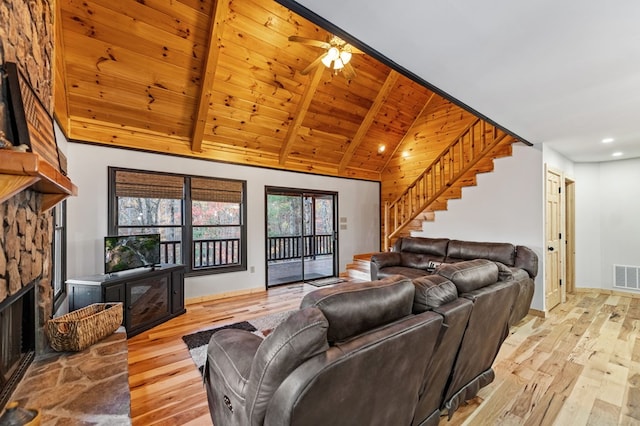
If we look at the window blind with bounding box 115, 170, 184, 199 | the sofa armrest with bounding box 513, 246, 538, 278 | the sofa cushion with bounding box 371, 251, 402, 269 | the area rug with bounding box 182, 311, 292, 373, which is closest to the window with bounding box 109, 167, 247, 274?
the window blind with bounding box 115, 170, 184, 199

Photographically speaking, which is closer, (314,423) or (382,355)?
(314,423)

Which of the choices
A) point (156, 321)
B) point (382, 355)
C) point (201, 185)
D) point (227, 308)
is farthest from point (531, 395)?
point (201, 185)

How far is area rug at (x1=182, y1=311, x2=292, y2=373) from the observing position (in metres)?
2.90

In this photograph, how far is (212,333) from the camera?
346 centimetres

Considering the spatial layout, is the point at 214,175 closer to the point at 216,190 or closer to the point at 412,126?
the point at 216,190

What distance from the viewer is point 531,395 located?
2.26 m

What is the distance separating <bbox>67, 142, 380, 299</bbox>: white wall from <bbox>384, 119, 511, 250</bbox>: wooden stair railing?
0.95 meters

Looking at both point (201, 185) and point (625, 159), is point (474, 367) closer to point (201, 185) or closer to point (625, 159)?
point (201, 185)

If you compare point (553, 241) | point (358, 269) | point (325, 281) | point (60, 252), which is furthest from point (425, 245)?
point (60, 252)

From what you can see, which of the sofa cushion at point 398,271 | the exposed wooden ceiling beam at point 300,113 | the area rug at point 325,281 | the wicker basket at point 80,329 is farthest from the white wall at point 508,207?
the wicker basket at point 80,329

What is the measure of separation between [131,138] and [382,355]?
4.64 metres

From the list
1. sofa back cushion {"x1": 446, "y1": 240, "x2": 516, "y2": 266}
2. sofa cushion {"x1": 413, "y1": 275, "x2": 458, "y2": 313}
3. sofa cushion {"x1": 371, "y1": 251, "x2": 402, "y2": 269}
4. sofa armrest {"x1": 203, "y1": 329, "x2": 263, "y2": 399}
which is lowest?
sofa cushion {"x1": 371, "y1": 251, "x2": 402, "y2": 269}

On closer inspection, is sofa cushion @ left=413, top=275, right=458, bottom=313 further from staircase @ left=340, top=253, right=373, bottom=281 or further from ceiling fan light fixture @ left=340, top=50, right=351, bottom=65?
staircase @ left=340, top=253, right=373, bottom=281

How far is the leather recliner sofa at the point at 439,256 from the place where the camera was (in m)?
3.93
